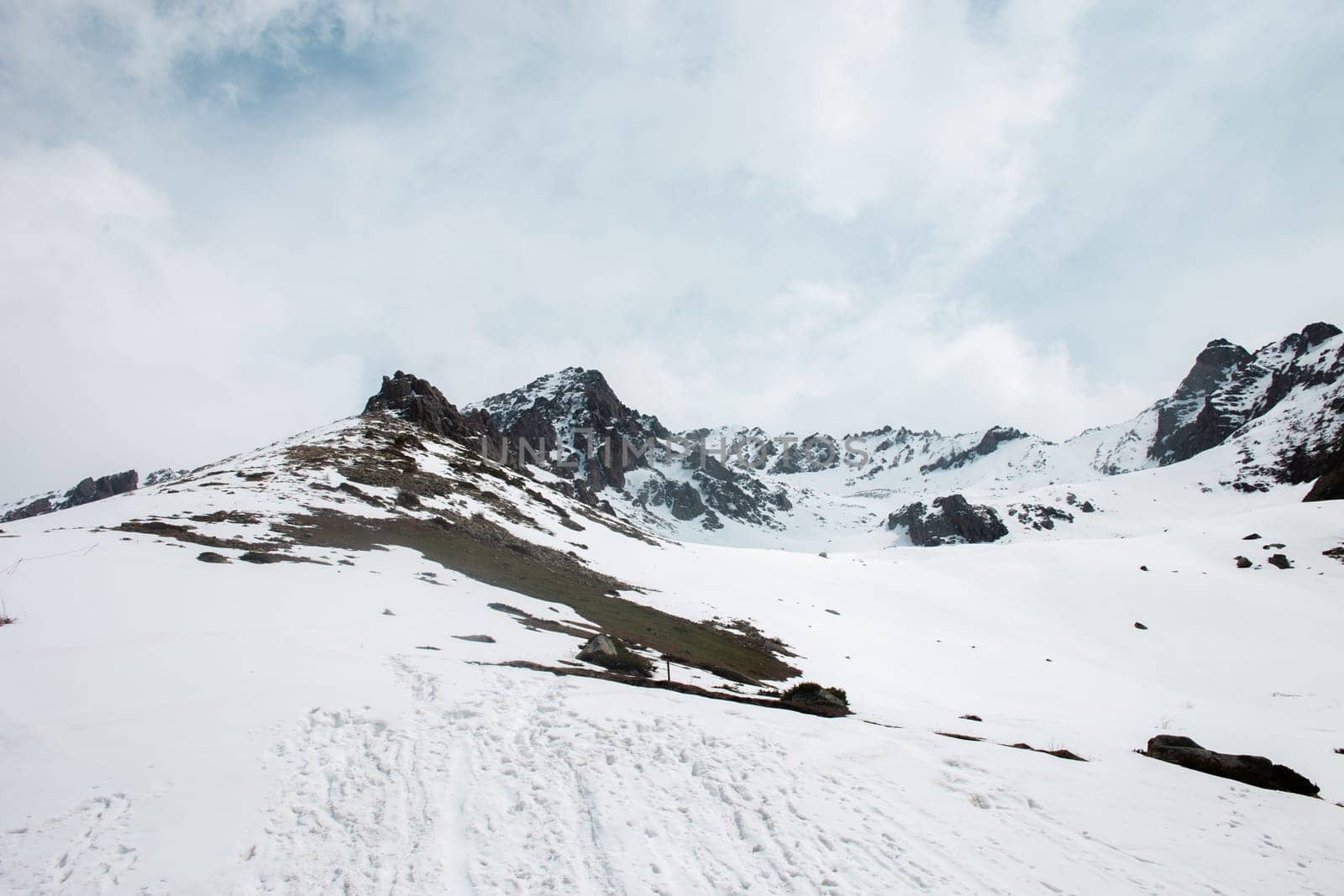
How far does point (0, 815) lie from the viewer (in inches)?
265

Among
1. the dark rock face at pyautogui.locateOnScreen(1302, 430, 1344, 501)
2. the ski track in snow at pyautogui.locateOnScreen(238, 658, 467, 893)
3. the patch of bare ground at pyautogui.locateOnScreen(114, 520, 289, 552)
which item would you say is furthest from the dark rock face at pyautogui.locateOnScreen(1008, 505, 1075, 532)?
the ski track in snow at pyautogui.locateOnScreen(238, 658, 467, 893)

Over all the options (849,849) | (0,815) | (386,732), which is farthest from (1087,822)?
(0,815)

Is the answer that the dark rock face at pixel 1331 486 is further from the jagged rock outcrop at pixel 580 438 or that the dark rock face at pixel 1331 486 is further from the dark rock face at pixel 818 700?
the jagged rock outcrop at pixel 580 438

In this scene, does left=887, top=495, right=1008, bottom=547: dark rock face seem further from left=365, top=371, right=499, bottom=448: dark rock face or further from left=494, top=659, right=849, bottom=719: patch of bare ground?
left=494, top=659, right=849, bottom=719: patch of bare ground

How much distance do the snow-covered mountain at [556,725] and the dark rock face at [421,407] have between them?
45.7 meters

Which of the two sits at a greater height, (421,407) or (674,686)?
(421,407)

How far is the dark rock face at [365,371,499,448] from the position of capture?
85.6 m

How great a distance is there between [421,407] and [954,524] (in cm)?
11438

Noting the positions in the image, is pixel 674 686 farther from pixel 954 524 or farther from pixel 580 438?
pixel 580 438

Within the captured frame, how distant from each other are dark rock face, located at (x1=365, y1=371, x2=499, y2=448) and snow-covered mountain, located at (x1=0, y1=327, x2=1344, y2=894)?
45723mm

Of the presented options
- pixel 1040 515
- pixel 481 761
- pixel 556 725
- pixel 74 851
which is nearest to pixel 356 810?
pixel 481 761

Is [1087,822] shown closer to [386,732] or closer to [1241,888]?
[1241,888]

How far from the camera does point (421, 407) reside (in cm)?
8612

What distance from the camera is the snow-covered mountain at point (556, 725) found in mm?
6926
